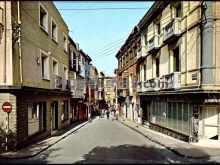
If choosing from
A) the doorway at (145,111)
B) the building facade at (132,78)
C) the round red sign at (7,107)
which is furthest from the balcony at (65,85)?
the round red sign at (7,107)

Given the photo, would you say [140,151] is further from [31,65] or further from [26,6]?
[26,6]

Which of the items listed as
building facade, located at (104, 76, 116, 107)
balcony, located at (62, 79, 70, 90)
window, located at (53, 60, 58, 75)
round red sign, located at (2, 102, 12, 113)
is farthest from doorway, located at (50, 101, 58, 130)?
building facade, located at (104, 76, 116, 107)

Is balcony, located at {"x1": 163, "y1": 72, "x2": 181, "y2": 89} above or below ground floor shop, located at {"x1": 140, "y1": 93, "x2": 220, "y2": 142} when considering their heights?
above

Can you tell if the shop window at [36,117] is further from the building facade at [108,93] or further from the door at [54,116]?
the building facade at [108,93]

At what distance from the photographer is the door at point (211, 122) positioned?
15109mm

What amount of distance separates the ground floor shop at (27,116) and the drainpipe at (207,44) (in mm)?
8596

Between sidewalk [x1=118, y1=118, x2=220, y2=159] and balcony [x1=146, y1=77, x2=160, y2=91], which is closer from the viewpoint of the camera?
sidewalk [x1=118, y1=118, x2=220, y2=159]

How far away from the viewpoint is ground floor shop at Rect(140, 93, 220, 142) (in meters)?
15.1

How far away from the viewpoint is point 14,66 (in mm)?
13906

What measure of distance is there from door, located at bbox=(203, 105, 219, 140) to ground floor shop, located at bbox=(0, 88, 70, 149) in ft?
29.2

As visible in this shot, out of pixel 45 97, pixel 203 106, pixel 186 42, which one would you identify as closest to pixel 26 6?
pixel 45 97

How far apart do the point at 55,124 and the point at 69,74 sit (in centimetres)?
739

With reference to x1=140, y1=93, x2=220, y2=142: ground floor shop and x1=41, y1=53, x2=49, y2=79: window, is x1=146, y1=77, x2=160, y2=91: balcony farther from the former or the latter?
x1=41, y1=53, x2=49, y2=79: window

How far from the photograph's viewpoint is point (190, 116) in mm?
16156
